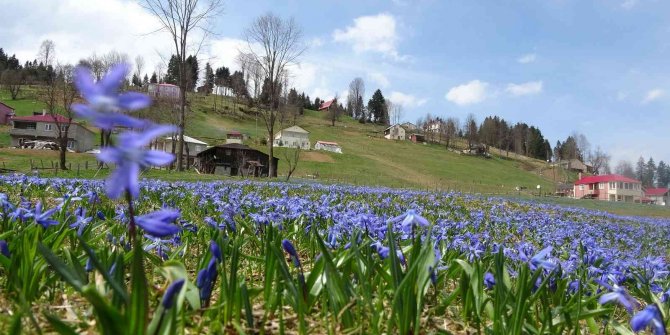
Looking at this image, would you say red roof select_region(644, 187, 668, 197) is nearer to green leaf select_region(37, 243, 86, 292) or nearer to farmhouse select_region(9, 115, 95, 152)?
farmhouse select_region(9, 115, 95, 152)

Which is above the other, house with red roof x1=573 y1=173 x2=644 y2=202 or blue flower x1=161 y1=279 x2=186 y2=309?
house with red roof x1=573 y1=173 x2=644 y2=202

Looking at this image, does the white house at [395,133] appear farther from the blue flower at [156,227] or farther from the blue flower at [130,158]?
the blue flower at [130,158]

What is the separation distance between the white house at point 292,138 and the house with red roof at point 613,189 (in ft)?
172

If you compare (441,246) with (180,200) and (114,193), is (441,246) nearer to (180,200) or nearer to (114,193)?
(114,193)

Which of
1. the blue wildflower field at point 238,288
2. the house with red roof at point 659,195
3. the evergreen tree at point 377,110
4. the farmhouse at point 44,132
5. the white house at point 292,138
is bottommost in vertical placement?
the blue wildflower field at point 238,288

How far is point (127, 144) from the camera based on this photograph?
83cm

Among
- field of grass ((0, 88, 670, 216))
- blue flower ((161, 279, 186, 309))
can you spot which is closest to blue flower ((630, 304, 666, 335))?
blue flower ((161, 279, 186, 309))

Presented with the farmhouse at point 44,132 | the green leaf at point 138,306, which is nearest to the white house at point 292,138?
the farmhouse at point 44,132

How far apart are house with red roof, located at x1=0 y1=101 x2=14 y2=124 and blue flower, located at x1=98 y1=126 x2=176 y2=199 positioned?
3676 inches

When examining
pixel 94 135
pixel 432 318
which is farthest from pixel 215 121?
pixel 432 318

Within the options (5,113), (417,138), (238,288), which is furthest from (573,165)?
(238,288)

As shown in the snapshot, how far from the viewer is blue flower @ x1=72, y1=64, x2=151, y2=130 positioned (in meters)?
0.85

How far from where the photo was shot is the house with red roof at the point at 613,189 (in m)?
90.4

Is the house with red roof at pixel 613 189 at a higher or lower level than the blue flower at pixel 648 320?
higher
